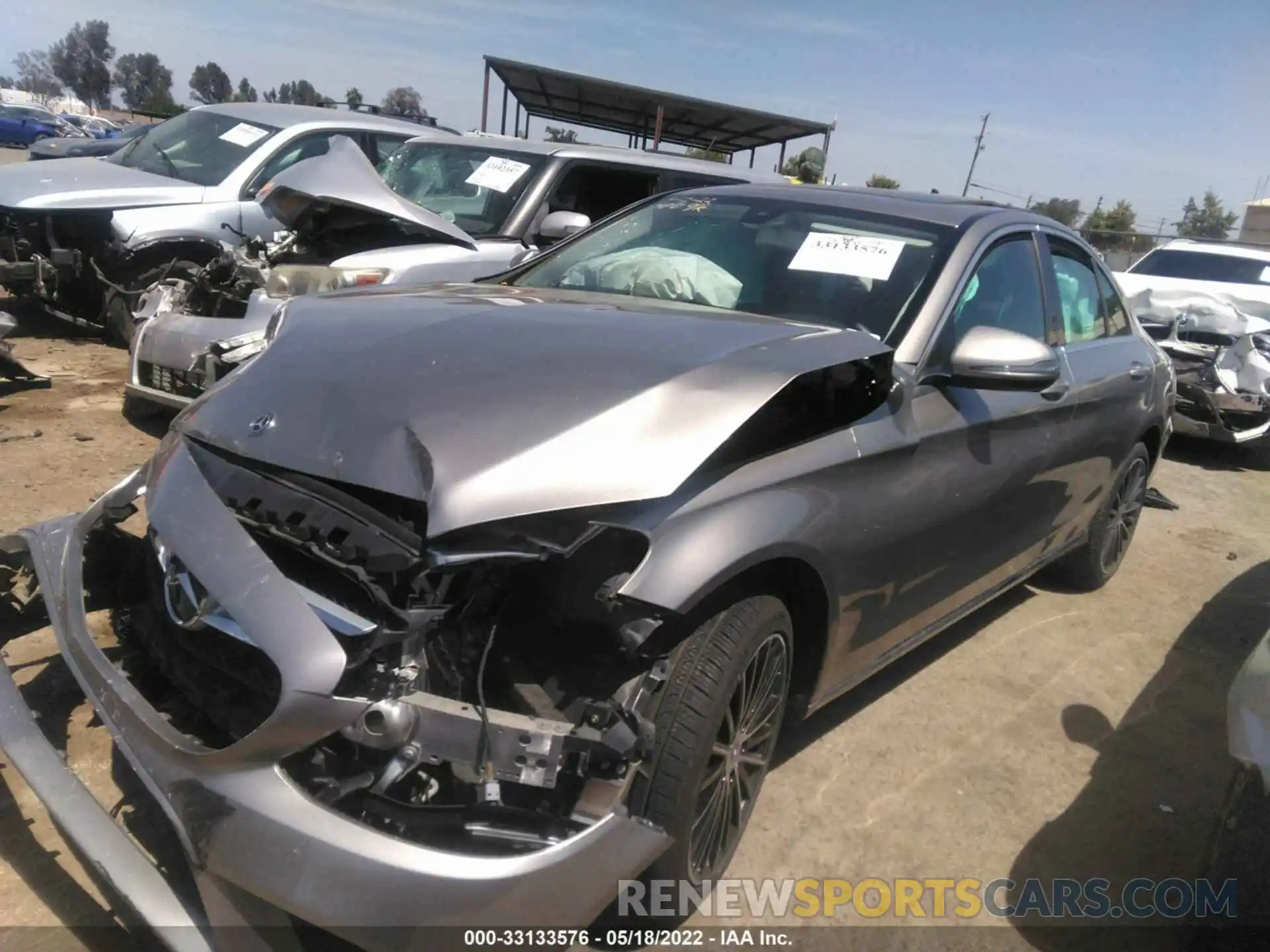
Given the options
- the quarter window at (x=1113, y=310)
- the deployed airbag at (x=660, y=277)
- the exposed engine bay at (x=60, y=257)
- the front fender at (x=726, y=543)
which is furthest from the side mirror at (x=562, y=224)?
the exposed engine bay at (x=60, y=257)

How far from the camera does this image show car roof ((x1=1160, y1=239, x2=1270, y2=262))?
11.3m

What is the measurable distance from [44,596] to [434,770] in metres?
1.11

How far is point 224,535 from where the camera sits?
197 cm

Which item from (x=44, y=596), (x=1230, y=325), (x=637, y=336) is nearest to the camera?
(x=44, y=596)

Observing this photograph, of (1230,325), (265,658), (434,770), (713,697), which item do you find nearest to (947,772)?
(713,697)

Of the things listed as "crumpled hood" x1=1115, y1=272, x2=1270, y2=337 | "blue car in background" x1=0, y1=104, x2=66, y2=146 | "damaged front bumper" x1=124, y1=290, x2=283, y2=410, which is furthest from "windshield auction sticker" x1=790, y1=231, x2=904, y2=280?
"blue car in background" x1=0, y1=104, x2=66, y2=146

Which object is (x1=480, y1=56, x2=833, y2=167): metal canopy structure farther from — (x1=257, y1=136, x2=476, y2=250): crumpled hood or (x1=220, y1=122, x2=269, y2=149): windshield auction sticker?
(x1=257, y1=136, x2=476, y2=250): crumpled hood

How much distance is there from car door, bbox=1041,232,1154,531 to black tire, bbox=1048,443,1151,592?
8.4 inches

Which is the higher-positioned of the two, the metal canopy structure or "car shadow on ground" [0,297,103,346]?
the metal canopy structure

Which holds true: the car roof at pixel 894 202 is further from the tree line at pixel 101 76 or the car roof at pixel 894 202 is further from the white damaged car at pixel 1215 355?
the tree line at pixel 101 76

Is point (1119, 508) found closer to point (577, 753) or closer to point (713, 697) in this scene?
point (713, 697)

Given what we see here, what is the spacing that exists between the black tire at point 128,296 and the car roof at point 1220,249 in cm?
1088

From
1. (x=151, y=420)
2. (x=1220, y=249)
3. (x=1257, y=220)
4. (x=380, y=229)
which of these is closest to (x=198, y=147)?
(x=380, y=229)

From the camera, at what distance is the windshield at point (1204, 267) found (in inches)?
434
